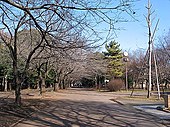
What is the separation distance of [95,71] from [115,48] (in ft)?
28.9

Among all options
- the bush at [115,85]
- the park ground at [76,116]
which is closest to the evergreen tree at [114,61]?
the bush at [115,85]

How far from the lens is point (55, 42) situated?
1098cm

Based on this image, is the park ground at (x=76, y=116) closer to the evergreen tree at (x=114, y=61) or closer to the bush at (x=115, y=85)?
the bush at (x=115, y=85)

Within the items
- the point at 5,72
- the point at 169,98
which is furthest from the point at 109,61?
the point at 169,98

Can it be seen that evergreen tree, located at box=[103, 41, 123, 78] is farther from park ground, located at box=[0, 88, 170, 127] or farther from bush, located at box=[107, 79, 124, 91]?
park ground, located at box=[0, 88, 170, 127]

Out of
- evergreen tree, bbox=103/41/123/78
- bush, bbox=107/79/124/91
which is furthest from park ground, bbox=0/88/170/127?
evergreen tree, bbox=103/41/123/78

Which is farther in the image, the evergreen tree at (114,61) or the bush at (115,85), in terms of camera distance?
the evergreen tree at (114,61)

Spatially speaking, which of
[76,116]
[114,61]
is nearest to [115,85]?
[114,61]

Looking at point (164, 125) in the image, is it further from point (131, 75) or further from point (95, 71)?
point (131, 75)

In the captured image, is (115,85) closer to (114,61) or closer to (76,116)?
(114,61)

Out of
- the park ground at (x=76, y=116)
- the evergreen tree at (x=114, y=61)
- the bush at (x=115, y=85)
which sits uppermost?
the evergreen tree at (x=114, y=61)

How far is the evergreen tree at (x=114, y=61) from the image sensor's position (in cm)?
6556

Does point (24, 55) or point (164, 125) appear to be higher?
point (24, 55)

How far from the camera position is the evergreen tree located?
65562 mm
